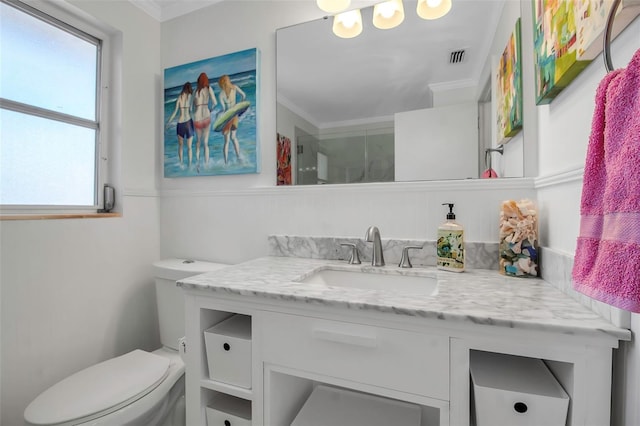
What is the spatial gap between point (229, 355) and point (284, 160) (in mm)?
883

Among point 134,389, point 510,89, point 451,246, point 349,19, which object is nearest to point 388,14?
point 349,19

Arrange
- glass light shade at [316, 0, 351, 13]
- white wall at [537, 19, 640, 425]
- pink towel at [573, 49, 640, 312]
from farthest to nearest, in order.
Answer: glass light shade at [316, 0, 351, 13], white wall at [537, 19, 640, 425], pink towel at [573, 49, 640, 312]

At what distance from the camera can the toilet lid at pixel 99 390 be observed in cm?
92

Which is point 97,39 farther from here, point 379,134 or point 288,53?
point 379,134

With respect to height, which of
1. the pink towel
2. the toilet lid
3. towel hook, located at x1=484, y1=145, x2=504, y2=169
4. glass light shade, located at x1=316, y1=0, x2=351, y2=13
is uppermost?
glass light shade, located at x1=316, y1=0, x2=351, y2=13

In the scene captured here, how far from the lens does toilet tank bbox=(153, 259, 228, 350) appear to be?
1411mm

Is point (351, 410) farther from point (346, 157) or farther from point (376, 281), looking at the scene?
point (346, 157)

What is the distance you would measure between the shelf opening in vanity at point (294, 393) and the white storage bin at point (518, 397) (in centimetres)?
9

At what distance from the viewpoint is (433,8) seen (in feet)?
3.81

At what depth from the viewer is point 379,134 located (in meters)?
1.23

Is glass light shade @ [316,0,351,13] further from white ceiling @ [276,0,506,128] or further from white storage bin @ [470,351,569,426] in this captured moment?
white storage bin @ [470,351,569,426]

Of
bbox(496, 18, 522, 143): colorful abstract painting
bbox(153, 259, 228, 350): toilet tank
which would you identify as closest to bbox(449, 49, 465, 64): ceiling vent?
bbox(496, 18, 522, 143): colorful abstract painting

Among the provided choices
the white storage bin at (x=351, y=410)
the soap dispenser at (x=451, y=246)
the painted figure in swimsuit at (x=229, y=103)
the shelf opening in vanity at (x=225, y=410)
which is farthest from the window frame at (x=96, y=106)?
the soap dispenser at (x=451, y=246)

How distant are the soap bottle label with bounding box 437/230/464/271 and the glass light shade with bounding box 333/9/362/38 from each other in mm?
941
